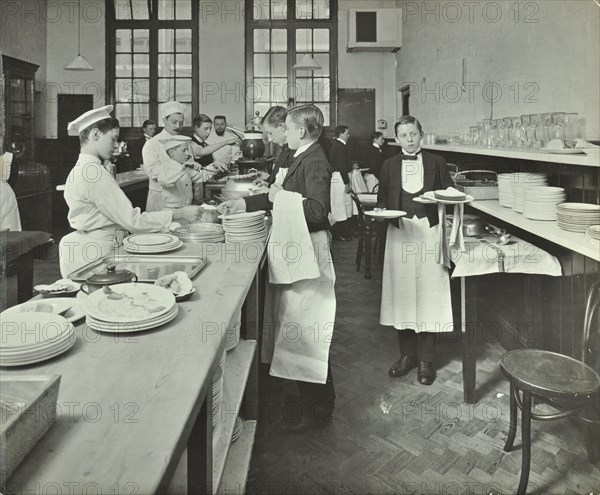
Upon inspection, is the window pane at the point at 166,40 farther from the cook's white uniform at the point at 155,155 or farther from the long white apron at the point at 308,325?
the long white apron at the point at 308,325

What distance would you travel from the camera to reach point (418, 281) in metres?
3.65

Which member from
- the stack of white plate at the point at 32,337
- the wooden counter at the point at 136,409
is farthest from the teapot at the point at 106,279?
the stack of white plate at the point at 32,337

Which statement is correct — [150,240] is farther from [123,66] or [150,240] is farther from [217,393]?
[123,66]

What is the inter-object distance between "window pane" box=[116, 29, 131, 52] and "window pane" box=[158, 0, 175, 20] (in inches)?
31.3

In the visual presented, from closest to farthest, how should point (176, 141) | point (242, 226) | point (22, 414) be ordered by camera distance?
point (22, 414)
point (242, 226)
point (176, 141)

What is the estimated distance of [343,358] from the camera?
12.8 ft

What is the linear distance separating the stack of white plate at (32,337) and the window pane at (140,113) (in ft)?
35.6

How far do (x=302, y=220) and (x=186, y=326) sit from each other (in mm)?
1284

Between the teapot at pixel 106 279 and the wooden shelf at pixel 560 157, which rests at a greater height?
the wooden shelf at pixel 560 157

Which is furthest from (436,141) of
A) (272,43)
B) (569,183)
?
(272,43)

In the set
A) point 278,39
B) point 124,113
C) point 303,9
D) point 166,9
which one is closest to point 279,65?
point 278,39

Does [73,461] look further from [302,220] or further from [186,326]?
[302,220]

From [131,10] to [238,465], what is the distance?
38.2ft

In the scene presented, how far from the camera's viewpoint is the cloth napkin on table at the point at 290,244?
2.83 m
